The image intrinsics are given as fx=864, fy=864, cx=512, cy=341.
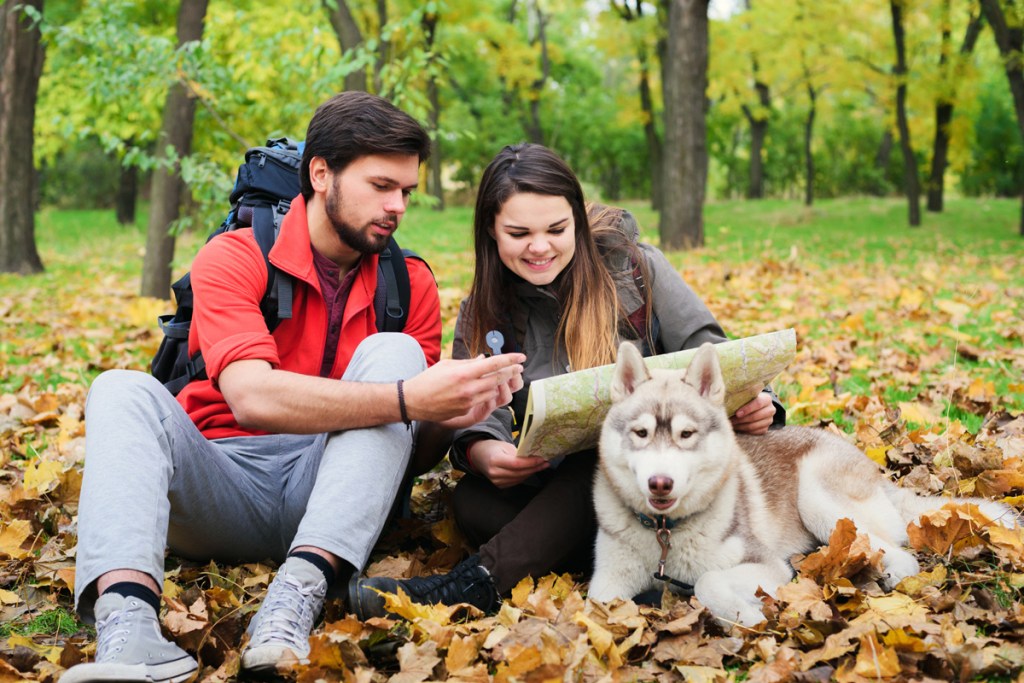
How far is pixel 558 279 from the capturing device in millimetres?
4035

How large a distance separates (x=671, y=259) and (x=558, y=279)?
32.7ft

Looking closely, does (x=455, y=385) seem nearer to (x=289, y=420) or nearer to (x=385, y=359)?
(x=385, y=359)

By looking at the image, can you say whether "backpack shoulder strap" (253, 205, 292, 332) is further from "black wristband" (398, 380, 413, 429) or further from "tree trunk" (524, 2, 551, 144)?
"tree trunk" (524, 2, 551, 144)

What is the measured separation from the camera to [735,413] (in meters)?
3.87

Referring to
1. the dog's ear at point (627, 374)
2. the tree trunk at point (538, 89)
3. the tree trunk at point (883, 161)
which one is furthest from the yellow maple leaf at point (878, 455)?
the tree trunk at point (883, 161)

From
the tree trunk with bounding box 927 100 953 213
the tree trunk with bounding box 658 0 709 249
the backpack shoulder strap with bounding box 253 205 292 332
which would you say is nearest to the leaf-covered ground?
the backpack shoulder strap with bounding box 253 205 292 332

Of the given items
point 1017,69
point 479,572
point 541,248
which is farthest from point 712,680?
point 1017,69

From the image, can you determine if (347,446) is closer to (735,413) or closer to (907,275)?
(735,413)

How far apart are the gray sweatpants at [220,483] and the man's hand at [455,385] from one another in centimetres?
18

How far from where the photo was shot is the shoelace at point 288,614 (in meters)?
2.84

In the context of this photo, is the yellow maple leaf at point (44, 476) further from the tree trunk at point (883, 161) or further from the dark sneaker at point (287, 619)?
the tree trunk at point (883, 161)

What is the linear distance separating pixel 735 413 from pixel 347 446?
1.73 meters

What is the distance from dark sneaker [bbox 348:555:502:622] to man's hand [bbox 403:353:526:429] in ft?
2.03

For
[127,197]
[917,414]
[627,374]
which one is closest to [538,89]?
[127,197]
